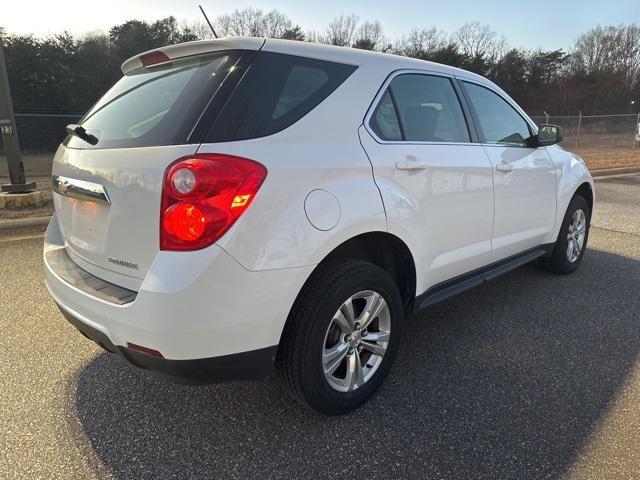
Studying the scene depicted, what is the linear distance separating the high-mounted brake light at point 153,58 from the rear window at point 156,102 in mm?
36

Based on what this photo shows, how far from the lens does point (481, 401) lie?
254 cm

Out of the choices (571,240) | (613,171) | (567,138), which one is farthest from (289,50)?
(567,138)

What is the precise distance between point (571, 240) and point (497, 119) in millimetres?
1765

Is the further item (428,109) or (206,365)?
(428,109)

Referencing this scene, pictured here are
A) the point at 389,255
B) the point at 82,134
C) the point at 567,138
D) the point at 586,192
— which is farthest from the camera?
the point at 567,138

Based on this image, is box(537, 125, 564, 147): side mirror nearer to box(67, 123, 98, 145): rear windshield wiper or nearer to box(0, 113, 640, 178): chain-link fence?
box(67, 123, 98, 145): rear windshield wiper

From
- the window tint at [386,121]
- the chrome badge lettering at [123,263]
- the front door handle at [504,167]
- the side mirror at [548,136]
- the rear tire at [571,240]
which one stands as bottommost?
the rear tire at [571,240]

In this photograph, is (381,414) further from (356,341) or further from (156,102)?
(156,102)

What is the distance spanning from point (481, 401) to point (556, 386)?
501 millimetres

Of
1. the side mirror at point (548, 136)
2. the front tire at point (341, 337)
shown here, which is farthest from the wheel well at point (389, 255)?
the side mirror at point (548, 136)

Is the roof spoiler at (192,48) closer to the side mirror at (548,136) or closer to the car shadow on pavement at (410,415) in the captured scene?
the car shadow on pavement at (410,415)

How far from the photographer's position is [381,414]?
7.99ft

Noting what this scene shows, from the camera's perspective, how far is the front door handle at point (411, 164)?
98.2 inches

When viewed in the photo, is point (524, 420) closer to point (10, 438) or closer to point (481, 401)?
point (481, 401)
